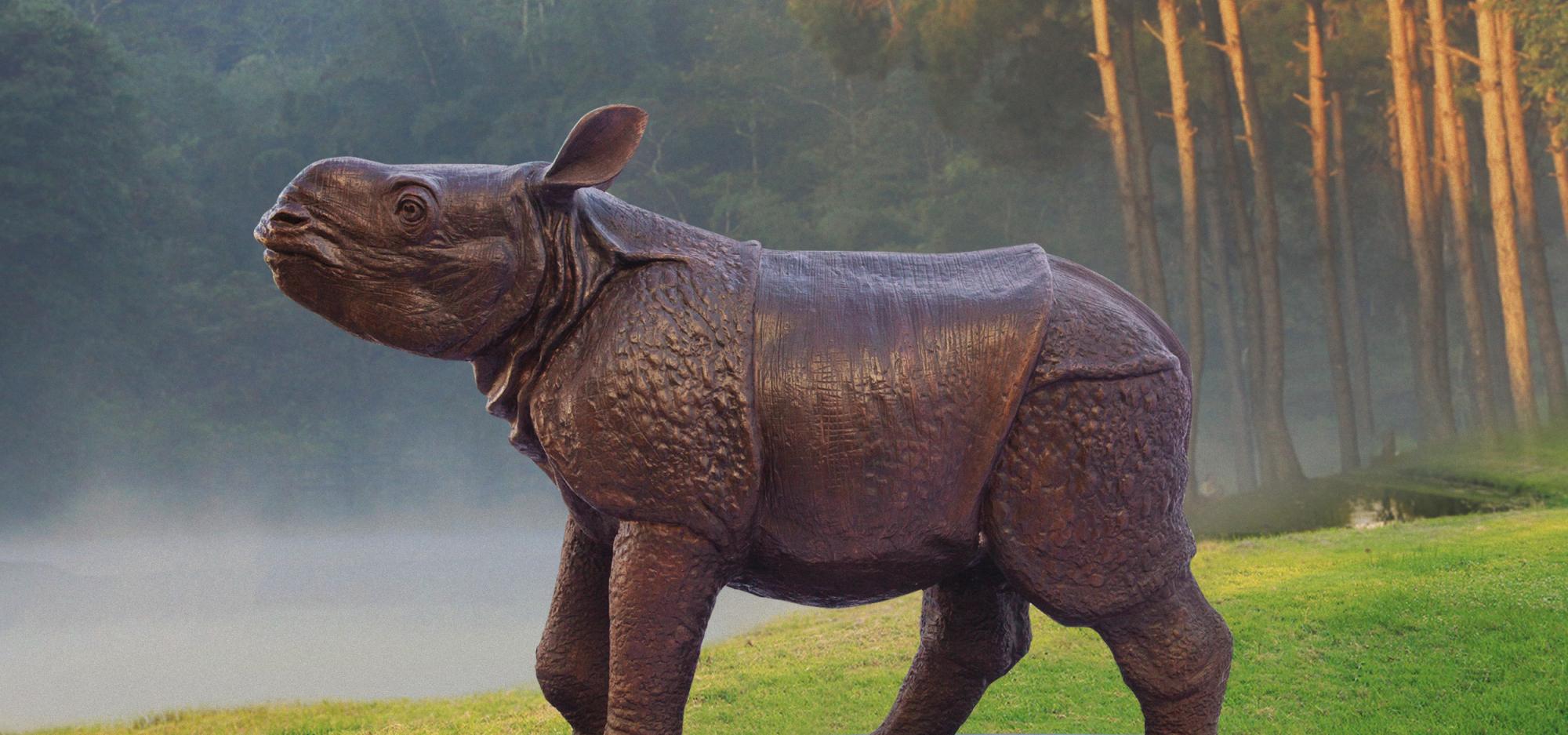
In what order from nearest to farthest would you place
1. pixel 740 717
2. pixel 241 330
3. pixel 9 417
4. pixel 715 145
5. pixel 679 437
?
pixel 679 437 < pixel 740 717 < pixel 9 417 < pixel 241 330 < pixel 715 145

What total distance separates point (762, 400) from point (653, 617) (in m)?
0.56

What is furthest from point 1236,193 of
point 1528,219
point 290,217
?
point 290,217

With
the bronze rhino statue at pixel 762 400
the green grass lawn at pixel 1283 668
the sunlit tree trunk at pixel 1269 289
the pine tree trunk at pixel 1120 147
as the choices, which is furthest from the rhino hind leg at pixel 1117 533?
the sunlit tree trunk at pixel 1269 289

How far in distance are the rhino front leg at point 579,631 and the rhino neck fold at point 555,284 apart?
391 mm

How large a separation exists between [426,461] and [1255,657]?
2778 centimetres

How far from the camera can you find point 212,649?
15258mm

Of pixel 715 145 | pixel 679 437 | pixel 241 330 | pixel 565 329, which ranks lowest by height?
pixel 679 437

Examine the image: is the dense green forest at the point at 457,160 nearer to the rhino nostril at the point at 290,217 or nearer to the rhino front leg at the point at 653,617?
the rhino front leg at the point at 653,617

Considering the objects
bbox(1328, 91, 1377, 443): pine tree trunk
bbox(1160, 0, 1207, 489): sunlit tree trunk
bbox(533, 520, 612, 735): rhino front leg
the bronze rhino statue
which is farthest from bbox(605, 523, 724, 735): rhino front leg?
bbox(1328, 91, 1377, 443): pine tree trunk

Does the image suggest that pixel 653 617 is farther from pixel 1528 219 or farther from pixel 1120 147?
pixel 1528 219

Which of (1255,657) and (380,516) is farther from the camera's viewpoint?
(380,516)

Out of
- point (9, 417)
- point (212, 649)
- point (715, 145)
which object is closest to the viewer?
point (212, 649)

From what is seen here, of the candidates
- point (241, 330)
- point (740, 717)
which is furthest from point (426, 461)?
point (740, 717)

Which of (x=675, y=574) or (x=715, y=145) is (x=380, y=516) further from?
(x=675, y=574)
